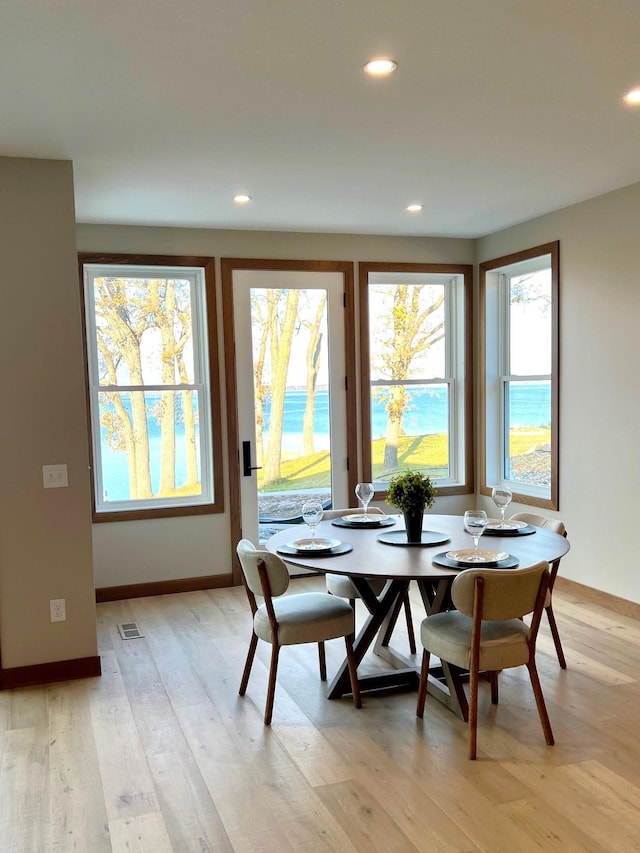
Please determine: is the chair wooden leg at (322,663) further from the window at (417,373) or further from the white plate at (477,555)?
the window at (417,373)

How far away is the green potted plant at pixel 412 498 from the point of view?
11.7 feet

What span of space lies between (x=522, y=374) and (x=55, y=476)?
362 centimetres

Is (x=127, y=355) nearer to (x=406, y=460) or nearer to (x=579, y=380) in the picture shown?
(x=406, y=460)

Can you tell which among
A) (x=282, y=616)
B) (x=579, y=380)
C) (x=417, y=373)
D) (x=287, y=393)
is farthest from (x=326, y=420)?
(x=282, y=616)

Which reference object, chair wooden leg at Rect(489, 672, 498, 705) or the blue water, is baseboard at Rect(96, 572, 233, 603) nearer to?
the blue water

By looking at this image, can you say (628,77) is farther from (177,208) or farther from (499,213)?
(177,208)

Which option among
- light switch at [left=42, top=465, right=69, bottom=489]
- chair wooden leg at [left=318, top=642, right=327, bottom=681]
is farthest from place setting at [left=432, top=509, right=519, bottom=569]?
light switch at [left=42, top=465, right=69, bottom=489]

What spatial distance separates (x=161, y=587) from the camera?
5.41 metres

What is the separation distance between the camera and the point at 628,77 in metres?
2.83

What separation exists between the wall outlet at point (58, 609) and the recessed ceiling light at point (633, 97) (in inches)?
138

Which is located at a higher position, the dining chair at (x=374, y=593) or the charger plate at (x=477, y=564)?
the charger plate at (x=477, y=564)

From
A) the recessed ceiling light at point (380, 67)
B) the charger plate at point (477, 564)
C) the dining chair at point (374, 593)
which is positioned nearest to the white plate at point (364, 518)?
the dining chair at point (374, 593)

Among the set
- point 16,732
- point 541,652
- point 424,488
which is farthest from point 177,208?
point 541,652

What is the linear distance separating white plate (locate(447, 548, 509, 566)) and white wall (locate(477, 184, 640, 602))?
1.79 metres
